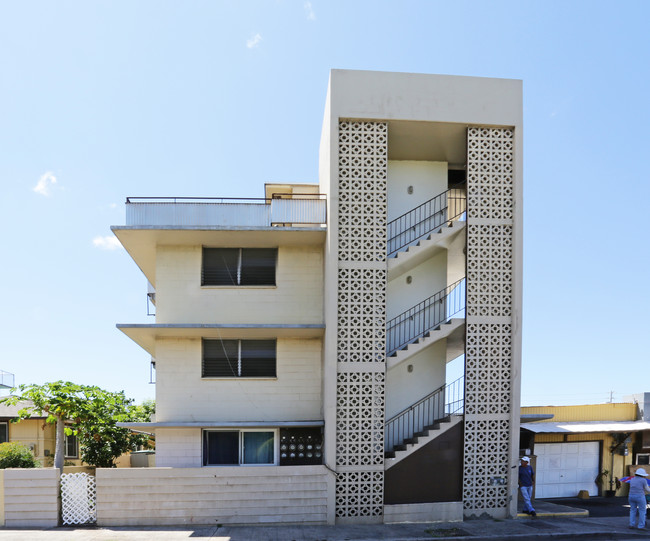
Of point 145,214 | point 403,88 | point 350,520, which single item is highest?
point 403,88

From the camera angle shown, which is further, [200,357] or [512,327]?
[200,357]

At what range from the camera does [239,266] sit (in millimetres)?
15414

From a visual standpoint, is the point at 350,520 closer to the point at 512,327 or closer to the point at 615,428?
the point at 512,327

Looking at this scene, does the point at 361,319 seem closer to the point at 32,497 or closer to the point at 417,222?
→ the point at 417,222

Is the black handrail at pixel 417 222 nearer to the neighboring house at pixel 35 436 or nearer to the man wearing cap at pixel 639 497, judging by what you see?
the man wearing cap at pixel 639 497

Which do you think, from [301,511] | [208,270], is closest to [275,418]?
[301,511]

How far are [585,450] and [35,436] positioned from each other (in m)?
23.0

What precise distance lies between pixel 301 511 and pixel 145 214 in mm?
8920

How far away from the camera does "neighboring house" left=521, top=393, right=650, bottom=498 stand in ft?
58.2

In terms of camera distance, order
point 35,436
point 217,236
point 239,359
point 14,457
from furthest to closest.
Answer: point 35,436 → point 14,457 → point 239,359 → point 217,236

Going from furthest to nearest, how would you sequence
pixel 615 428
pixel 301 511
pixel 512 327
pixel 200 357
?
1. pixel 615 428
2. pixel 200 357
3. pixel 512 327
4. pixel 301 511

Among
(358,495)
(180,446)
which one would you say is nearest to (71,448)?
(180,446)

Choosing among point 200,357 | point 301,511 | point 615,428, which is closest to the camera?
point 301,511

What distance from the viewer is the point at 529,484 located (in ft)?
47.5
